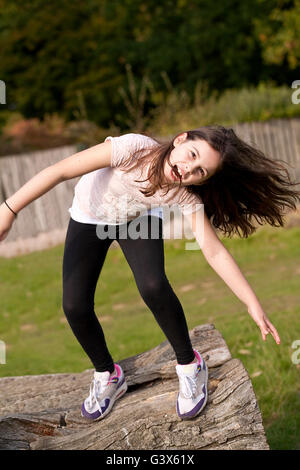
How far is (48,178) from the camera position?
11.0ft

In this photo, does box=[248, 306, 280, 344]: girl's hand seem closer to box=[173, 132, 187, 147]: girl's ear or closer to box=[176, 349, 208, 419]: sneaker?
box=[176, 349, 208, 419]: sneaker

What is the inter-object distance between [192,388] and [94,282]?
2.59 feet

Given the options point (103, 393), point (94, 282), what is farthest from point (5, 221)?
point (103, 393)

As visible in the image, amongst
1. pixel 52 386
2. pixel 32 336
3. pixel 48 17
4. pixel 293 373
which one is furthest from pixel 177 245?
pixel 48 17

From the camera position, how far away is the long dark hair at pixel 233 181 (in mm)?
3420

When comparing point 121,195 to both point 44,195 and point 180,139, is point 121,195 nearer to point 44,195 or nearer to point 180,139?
point 180,139

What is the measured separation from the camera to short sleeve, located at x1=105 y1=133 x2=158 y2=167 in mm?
3459

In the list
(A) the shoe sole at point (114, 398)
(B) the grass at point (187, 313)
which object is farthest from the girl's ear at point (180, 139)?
(B) the grass at point (187, 313)

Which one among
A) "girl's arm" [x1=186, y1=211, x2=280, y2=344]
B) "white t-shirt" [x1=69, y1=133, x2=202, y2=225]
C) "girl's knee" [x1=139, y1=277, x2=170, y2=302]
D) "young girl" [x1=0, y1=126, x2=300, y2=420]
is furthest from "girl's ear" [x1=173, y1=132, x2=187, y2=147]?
"girl's knee" [x1=139, y1=277, x2=170, y2=302]

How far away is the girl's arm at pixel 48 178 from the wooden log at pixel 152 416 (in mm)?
1166

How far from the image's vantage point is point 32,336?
795 cm

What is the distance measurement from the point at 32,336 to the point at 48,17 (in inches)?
716
